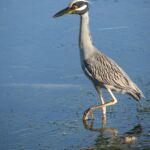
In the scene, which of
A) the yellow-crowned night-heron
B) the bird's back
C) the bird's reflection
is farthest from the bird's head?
the bird's reflection

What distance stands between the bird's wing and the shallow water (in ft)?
1.28

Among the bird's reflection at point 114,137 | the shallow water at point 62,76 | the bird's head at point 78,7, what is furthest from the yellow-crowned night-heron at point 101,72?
the bird's reflection at point 114,137

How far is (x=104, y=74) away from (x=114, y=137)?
119cm

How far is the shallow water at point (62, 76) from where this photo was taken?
7512mm

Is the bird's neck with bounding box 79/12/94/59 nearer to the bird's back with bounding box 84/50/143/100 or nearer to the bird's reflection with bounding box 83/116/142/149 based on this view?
the bird's back with bounding box 84/50/143/100

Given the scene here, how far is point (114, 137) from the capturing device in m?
7.42

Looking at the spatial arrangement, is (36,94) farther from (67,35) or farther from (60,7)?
(60,7)

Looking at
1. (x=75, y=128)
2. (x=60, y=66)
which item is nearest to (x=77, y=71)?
(x=60, y=66)

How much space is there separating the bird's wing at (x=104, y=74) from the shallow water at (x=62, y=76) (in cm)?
39

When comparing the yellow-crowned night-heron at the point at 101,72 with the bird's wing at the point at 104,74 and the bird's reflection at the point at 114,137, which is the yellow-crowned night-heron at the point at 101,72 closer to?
the bird's wing at the point at 104,74

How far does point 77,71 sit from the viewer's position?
32.0 feet

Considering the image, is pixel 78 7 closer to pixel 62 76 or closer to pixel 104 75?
pixel 104 75

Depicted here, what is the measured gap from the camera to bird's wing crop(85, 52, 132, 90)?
8.26 m

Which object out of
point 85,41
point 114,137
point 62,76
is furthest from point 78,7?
point 114,137
